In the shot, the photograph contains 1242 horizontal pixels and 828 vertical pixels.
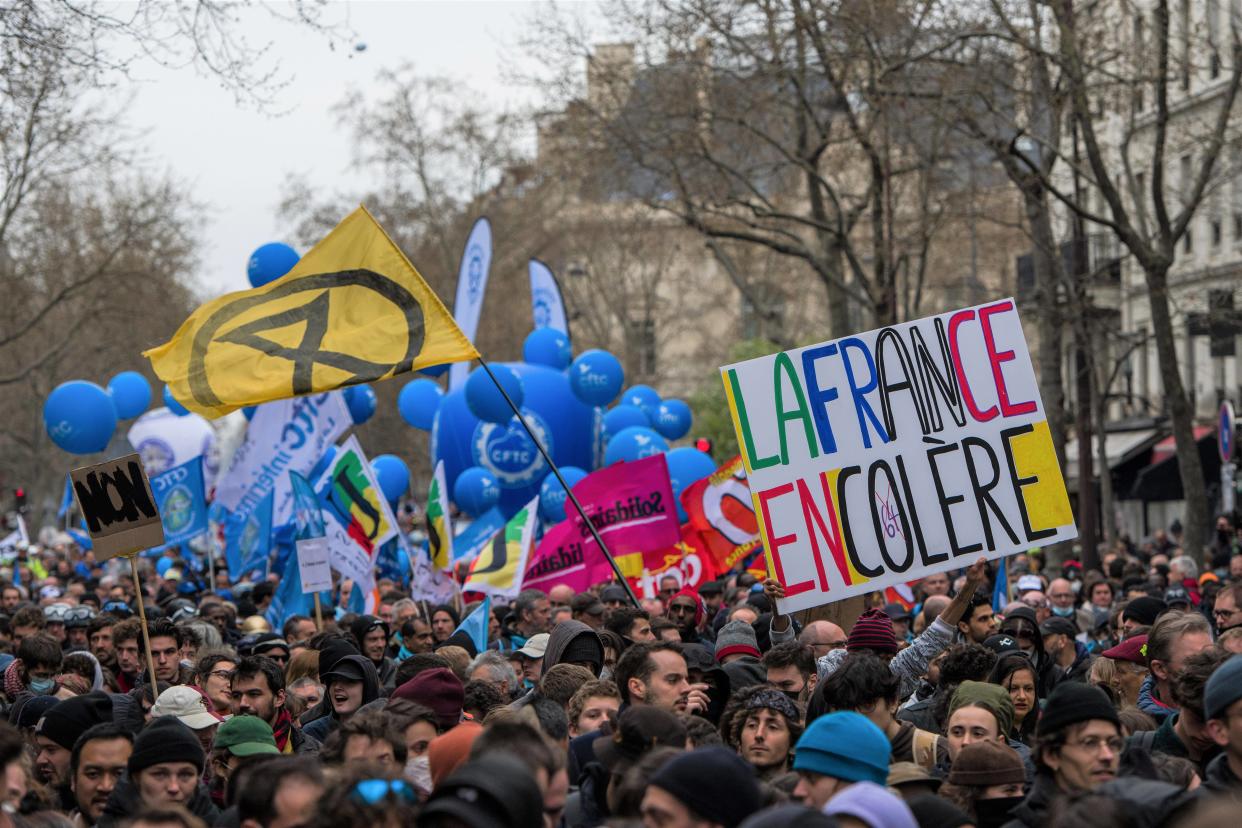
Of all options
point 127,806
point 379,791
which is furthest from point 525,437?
point 379,791

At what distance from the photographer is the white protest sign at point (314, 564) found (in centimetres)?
1384

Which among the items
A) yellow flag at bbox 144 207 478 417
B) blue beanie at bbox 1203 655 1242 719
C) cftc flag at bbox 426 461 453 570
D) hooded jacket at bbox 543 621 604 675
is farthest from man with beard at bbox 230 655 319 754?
cftc flag at bbox 426 461 453 570

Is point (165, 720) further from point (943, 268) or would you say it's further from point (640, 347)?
point (640, 347)

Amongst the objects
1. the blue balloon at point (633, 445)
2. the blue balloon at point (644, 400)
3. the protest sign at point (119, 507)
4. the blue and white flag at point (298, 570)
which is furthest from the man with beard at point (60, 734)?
the blue balloon at point (644, 400)

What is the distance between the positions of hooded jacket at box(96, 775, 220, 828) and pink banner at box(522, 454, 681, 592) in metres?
8.17

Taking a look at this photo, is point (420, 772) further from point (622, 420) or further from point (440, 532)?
point (622, 420)

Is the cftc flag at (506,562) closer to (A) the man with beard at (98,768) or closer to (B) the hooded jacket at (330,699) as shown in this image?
(B) the hooded jacket at (330,699)

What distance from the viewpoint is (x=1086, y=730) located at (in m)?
→ 5.29

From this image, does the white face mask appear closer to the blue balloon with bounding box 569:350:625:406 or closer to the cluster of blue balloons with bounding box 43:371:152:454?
the cluster of blue balloons with bounding box 43:371:152:454

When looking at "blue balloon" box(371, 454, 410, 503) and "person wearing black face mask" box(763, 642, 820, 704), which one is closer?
"person wearing black face mask" box(763, 642, 820, 704)

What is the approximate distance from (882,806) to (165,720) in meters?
→ 2.82

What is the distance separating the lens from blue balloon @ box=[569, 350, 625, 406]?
2417 centimetres

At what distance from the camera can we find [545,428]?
25781mm

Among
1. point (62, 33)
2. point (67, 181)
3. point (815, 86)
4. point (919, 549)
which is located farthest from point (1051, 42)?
point (67, 181)
